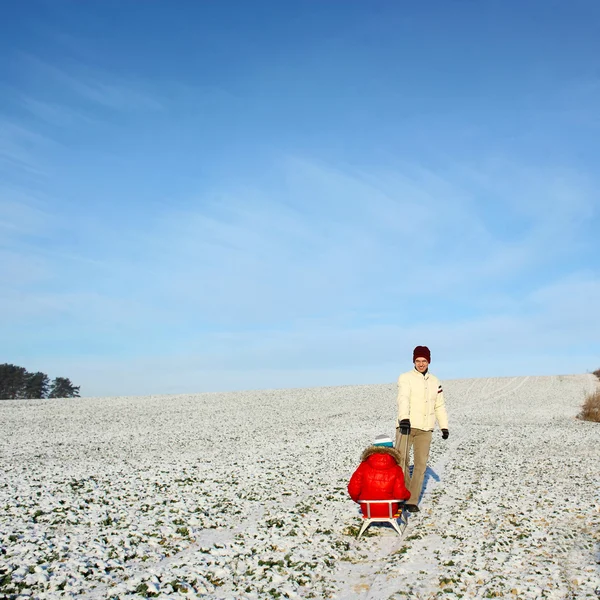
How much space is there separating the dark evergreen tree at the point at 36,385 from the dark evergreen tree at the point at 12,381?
550mm

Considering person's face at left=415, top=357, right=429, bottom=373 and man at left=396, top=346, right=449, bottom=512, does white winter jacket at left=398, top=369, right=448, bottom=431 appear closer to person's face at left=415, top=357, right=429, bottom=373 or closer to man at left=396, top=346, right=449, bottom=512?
man at left=396, top=346, right=449, bottom=512

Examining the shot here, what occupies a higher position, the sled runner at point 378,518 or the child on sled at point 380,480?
the child on sled at point 380,480

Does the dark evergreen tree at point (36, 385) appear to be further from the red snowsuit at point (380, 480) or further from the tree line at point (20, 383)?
the red snowsuit at point (380, 480)

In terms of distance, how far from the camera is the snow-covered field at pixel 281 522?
7875mm

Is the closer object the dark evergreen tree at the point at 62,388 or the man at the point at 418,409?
the man at the point at 418,409

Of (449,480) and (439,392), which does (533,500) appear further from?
(439,392)

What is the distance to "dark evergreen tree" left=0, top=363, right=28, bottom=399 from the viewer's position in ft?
261

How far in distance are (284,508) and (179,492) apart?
3.15 m

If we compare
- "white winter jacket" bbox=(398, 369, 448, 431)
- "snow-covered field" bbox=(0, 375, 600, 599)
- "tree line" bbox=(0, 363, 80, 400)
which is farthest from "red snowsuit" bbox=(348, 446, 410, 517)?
"tree line" bbox=(0, 363, 80, 400)

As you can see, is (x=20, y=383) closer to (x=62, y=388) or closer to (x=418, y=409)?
(x=62, y=388)

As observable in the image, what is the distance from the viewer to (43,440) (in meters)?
27.7

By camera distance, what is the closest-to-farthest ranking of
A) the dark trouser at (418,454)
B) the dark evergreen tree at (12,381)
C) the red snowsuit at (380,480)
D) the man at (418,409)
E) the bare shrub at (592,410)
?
the red snowsuit at (380,480)
the man at (418,409)
the dark trouser at (418,454)
the bare shrub at (592,410)
the dark evergreen tree at (12,381)

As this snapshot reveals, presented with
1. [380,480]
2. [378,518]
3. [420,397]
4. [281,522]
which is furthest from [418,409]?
[281,522]

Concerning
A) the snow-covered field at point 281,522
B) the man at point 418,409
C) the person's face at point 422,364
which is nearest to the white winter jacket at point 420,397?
the man at point 418,409
